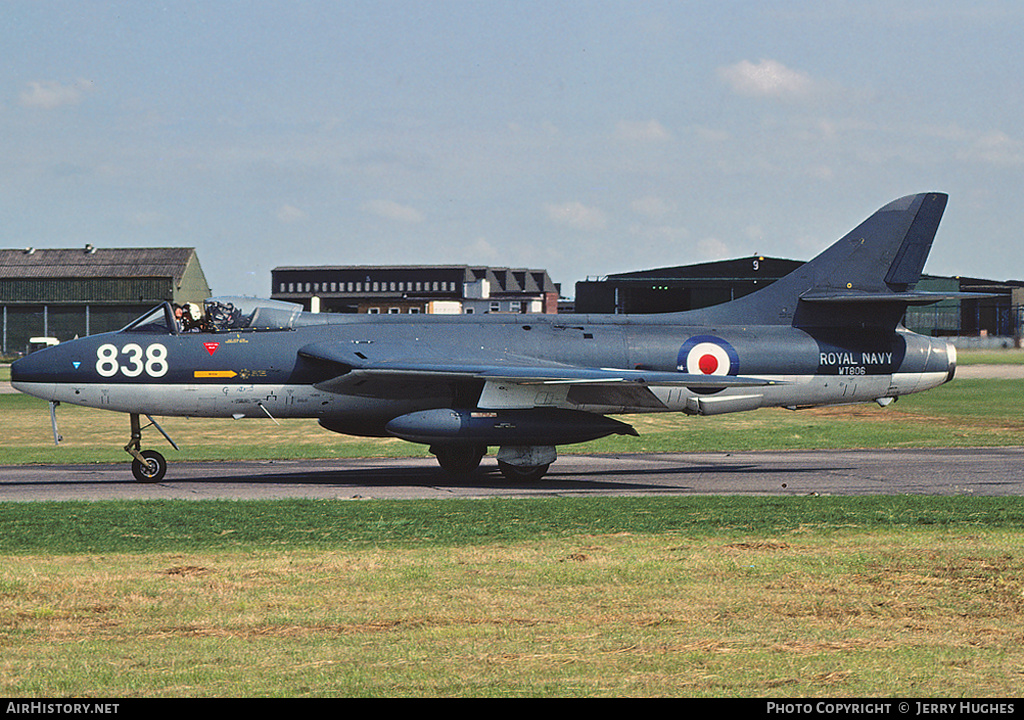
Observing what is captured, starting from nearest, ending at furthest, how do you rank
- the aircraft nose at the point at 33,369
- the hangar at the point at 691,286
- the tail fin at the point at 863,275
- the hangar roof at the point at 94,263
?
the aircraft nose at the point at 33,369
the tail fin at the point at 863,275
the hangar at the point at 691,286
the hangar roof at the point at 94,263

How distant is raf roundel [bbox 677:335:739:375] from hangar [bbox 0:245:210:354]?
84.3 meters

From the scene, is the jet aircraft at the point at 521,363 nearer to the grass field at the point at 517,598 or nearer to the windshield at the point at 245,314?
the windshield at the point at 245,314

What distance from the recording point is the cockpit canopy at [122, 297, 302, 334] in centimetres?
2116

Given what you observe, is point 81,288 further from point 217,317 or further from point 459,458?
point 459,458

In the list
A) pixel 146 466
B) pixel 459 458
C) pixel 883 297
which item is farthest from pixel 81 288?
pixel 883 297

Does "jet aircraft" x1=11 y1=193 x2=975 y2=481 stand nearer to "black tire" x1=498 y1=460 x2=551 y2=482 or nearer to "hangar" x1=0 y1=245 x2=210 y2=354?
"black tire" x1=498 y1=460 x2=551 y2=482

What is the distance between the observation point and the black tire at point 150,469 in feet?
66.9

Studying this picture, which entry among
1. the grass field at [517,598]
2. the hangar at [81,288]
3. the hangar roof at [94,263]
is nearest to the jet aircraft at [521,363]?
the grass field at [517,598]

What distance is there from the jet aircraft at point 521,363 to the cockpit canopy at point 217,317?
0.09ft

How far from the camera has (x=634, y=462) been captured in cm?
2467

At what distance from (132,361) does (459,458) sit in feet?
21.0

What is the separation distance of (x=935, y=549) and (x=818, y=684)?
538cm

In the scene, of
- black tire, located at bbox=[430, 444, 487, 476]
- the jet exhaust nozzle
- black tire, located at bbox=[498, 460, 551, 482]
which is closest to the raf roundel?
the jet exhaust nozzle
